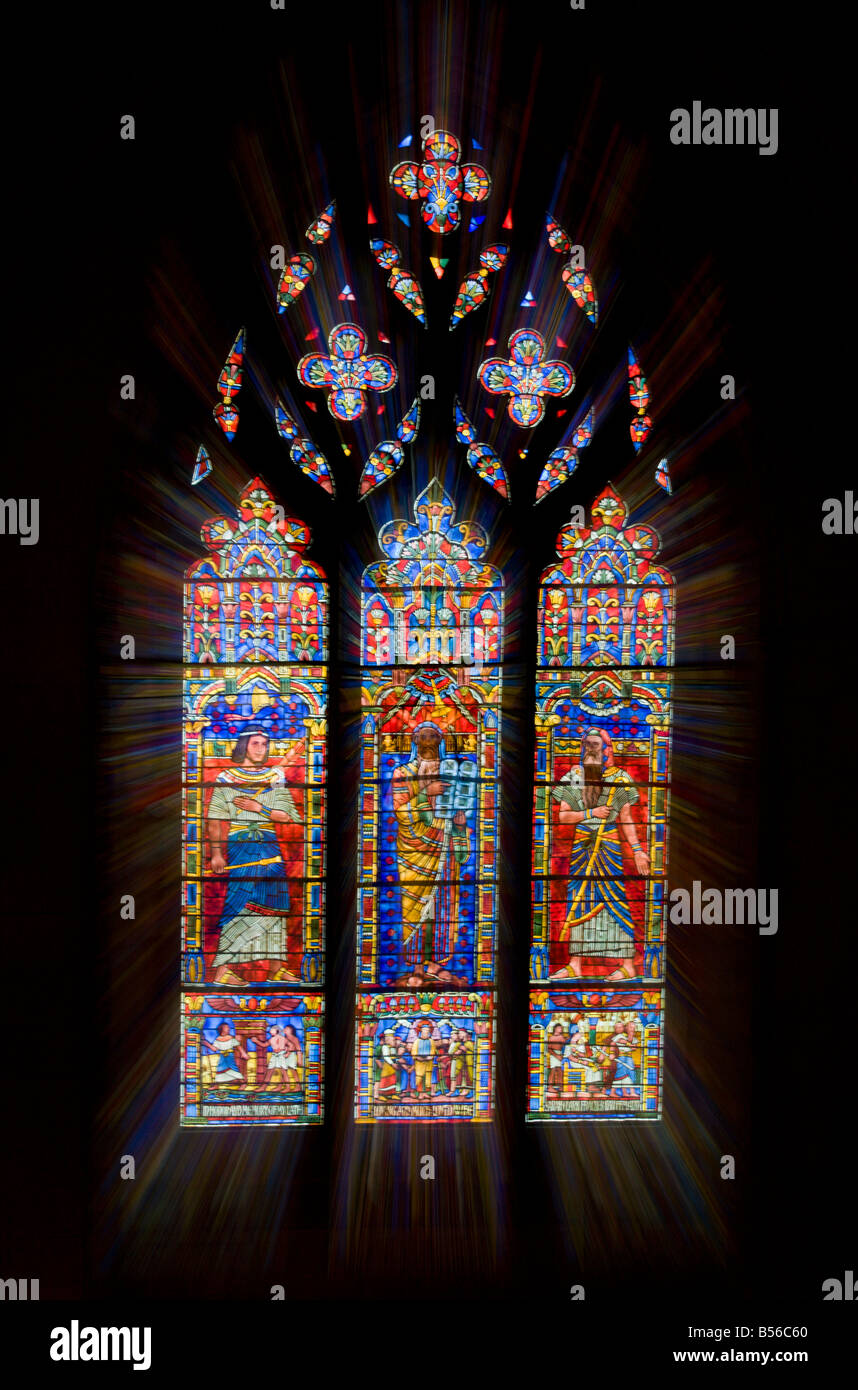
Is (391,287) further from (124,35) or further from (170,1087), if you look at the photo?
(170,1087)

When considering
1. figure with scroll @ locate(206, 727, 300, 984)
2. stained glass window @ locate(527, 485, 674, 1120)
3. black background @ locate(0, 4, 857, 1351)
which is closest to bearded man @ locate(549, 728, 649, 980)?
stained glass window @ locate(527, 485, 674, 1120)

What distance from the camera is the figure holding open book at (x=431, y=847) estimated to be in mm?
3275

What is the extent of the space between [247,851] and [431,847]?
27.7 inches

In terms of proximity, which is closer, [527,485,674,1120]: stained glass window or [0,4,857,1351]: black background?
[0,4,857,1351]: black background

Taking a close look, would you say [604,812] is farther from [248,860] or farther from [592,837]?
[248,860]

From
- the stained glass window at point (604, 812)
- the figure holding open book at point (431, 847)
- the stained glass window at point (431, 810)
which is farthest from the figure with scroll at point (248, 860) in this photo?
the stained glass window at point (604, 812)

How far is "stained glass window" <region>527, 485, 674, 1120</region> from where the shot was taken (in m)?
3.29

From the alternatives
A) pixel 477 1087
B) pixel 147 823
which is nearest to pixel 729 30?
→ pixel 147 823

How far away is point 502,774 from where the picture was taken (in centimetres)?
327

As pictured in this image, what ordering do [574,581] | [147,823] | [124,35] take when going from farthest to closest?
[574,581], [147,823], [124,35]

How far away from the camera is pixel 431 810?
328 cm

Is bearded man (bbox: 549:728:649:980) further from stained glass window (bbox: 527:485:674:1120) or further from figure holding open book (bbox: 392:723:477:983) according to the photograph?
figure holding open book (bbox: 392:723:477:983)

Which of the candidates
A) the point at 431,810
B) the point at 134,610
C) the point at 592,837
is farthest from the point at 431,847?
the point at 134,610
